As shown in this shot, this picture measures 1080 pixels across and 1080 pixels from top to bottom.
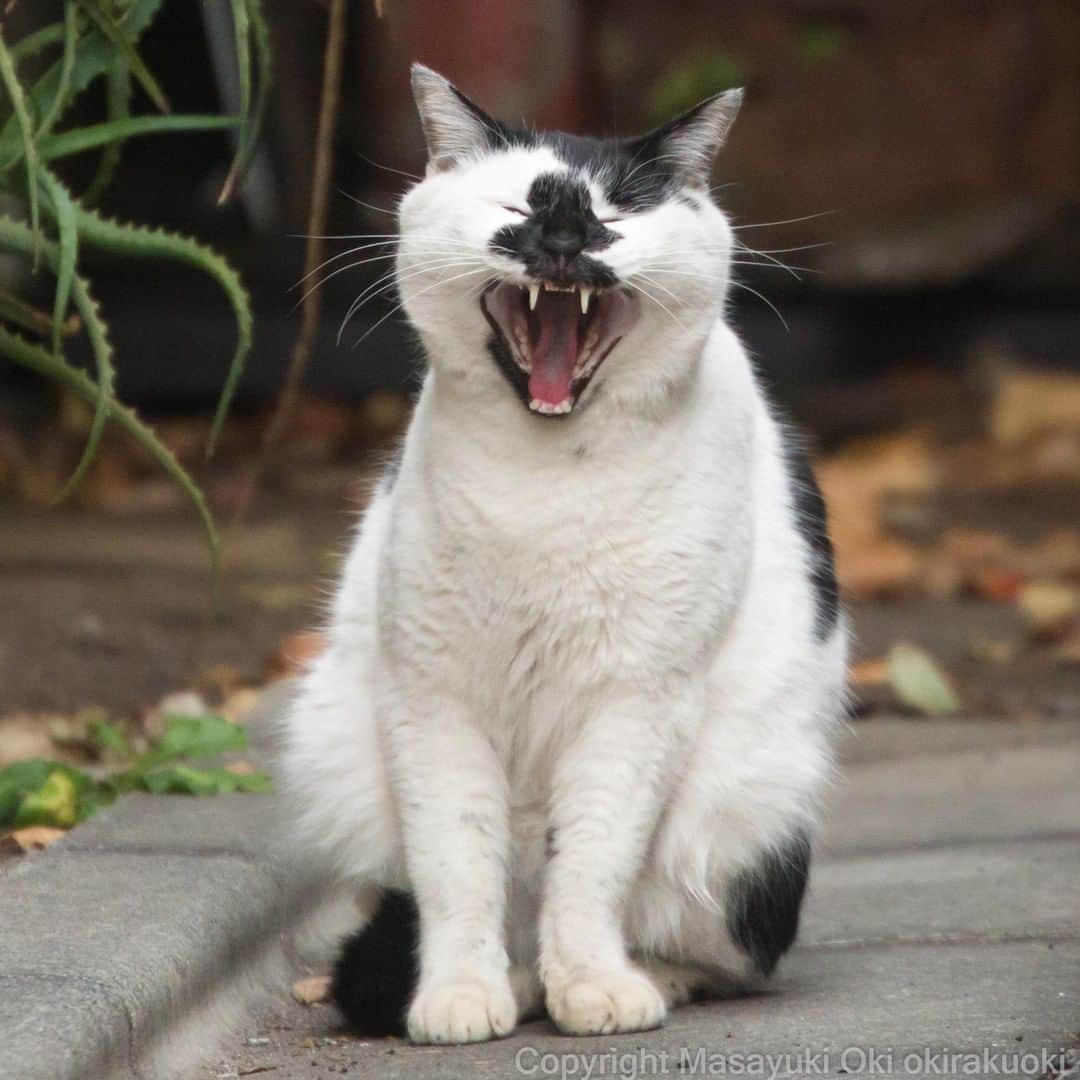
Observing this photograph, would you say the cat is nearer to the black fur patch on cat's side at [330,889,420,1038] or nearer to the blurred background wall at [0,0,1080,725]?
the black fur patch on cat's side at [330,889,420,1038]

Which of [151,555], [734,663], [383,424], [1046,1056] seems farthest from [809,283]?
[1046,1056]

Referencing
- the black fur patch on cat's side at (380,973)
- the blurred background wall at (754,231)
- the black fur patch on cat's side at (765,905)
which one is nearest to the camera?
the black fur patch on cat's side at (380,973)

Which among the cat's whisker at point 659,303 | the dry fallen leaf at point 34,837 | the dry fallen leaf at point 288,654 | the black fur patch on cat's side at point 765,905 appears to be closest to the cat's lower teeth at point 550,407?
the cat's whisker at point 659,303

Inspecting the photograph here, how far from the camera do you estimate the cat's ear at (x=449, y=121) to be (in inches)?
105

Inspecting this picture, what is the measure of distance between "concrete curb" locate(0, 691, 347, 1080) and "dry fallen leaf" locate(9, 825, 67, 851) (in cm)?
9

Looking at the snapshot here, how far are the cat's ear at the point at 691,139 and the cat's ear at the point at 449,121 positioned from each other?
0.77 feet

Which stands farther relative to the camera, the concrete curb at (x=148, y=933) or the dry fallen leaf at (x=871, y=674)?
the dry fallen leaf at (x=871, y=674)

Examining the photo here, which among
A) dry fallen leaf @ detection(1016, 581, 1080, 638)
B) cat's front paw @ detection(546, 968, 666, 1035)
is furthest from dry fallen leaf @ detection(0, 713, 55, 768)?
dry fallen leaf @ detection(1016, 581, 1080, 638)

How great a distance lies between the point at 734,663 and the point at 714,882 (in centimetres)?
31

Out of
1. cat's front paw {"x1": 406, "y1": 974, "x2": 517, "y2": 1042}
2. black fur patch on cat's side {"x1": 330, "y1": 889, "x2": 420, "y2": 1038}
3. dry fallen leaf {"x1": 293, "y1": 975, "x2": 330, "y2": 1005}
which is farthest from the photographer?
dry fallen leaf {"x1": 293, "y1": 975, "x2": 330, "y2": 1005}

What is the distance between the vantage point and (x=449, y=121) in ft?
8.77

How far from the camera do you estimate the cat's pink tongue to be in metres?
2.55

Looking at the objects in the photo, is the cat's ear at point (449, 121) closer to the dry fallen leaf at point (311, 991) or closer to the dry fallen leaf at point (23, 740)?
the dry fallen leaf at point (311, 991)

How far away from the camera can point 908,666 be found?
4738 millimetres
